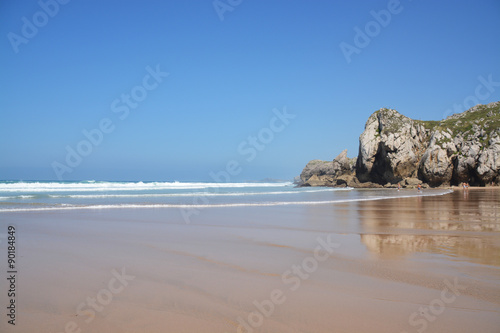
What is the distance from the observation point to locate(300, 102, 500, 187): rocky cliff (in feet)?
164

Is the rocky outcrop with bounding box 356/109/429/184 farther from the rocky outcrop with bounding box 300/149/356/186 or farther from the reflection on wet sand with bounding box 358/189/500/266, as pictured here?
the reflection on wet sand with bounding box 358/189/500/266

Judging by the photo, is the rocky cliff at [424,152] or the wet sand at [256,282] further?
the rocky cliff at [424,152]

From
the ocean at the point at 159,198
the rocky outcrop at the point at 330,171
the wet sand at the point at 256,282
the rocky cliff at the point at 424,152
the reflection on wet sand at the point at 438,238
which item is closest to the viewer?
the wet sand at the point at 256,282

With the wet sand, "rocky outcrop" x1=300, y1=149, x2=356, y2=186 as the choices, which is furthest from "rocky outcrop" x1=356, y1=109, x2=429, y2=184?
the wet sand

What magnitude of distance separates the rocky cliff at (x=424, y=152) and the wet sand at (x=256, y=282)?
50948 millimetres

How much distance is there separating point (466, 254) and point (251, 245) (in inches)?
157

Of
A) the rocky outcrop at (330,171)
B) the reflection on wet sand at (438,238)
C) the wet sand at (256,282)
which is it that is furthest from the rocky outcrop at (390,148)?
the wet sand at (256,282)

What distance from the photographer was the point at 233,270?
4867 millimetres

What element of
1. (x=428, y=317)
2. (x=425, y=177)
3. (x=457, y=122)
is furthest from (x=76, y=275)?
(x=457, y=122)

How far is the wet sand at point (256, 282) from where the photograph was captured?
123 inches

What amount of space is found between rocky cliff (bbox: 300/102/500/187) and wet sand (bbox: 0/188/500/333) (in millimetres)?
50948

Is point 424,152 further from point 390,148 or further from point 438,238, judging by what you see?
point 438,238

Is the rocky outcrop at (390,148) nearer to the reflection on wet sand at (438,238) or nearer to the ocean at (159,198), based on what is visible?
the ocean at (159,198)

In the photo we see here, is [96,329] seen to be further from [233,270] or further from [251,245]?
[251,245]
